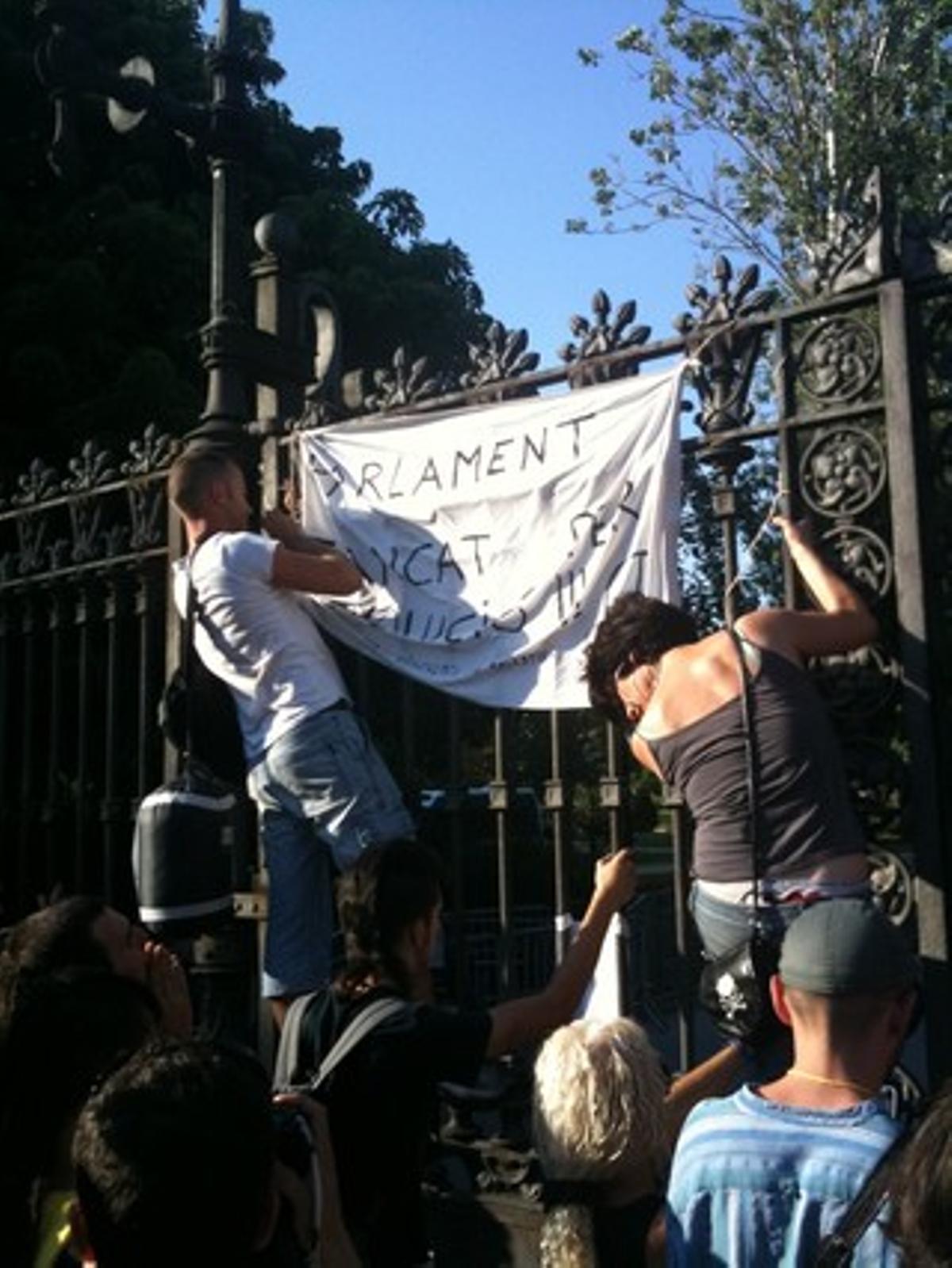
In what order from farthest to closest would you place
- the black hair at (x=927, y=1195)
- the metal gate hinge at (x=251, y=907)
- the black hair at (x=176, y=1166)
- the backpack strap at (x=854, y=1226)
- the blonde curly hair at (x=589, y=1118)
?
the metal gate hinge at (x=251, y=907) → the blonde curly hair at (x=589, y=1118) → the backpack strap at (x=854, y=1226) → the black hair at (x=176, y=1166) → the black hair at (x=927, y=1195)

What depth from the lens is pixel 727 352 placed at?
178 inches

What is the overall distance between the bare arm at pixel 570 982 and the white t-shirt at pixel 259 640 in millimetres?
1470

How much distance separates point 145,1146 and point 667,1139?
49.5 inches

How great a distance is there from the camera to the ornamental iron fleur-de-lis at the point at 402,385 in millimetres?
5336

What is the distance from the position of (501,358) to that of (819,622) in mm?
1699

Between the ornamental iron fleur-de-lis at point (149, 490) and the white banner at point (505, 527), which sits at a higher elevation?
the ornamental iron fleur-de-lis at point (149, 490)

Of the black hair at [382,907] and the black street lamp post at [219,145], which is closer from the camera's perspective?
the black hair at [382,907]

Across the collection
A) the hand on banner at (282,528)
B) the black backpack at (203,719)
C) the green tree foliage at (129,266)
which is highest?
the green tree foliage at (129,266)

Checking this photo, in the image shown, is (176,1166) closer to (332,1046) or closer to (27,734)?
(332,1046)

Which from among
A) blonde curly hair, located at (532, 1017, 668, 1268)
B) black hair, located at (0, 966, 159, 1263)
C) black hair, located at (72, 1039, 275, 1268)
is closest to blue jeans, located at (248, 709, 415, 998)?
blonde curly hair, located at (532, 1017, 668, 1268)

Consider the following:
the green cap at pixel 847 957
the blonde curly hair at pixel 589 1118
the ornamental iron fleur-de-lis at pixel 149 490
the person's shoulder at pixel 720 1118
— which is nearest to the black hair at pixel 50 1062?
the blonde curly hair at pixel 589 1118

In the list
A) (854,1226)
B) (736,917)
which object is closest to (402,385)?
(736,917)

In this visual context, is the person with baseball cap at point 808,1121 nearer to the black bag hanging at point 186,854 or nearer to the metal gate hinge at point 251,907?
the black bag hanging at point 186,854

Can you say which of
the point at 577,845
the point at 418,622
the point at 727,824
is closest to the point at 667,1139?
the point at 727,824
